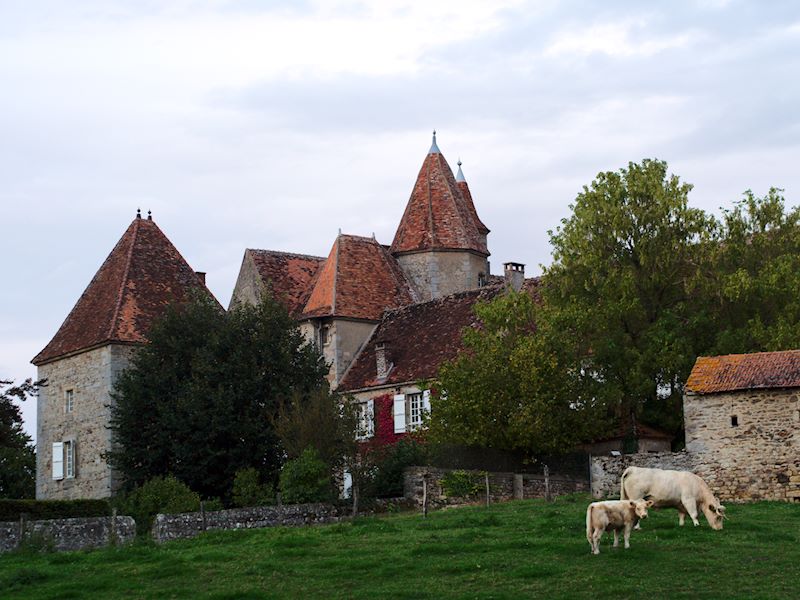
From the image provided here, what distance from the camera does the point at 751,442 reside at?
3319 centimetres

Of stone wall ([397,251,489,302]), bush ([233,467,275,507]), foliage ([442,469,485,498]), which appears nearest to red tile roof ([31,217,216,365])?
stone wall ([397,251,489,302])

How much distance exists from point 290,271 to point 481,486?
2404 cm

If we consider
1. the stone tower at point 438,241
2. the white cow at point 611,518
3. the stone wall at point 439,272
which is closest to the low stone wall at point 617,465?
the white cow at point 611,518

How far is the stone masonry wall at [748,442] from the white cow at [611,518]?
1140 centimetres

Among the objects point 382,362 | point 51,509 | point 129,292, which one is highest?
point 129,292

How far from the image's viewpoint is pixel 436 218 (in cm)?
5966

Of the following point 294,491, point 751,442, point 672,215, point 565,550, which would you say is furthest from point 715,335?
point 565,550

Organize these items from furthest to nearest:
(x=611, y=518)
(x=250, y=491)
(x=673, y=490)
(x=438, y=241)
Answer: (x=438, y=241) → (x=250, y=491) → (x=673, y=490) → (x=611, y=518)

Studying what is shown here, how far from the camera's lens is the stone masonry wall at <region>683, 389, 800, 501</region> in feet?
107

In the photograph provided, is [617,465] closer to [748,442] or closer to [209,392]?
[748,442]

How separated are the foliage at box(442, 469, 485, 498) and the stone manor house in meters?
4.10

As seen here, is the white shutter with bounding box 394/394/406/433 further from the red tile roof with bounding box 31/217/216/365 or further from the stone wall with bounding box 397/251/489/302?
the stone wall with bounding box 397/251/489/302

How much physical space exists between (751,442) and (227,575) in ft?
52.0

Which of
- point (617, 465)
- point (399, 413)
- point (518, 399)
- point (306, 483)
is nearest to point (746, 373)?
point (617, 465)
